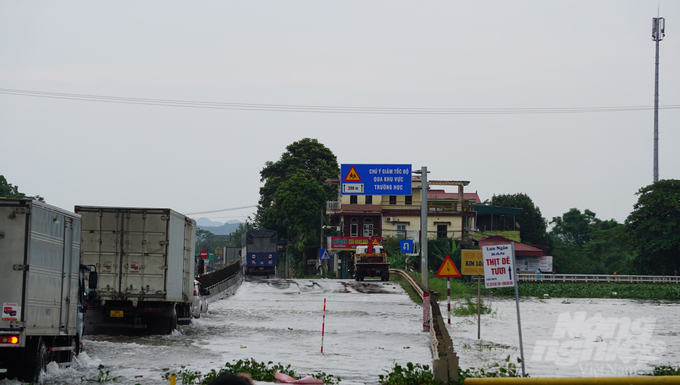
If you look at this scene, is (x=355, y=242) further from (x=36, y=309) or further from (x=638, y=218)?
(x=36, y=309)

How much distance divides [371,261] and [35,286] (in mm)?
38019

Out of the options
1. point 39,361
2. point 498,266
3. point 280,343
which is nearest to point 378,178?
point 280,343

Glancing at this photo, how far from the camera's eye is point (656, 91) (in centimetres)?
7256

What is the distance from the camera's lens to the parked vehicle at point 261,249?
213 ft

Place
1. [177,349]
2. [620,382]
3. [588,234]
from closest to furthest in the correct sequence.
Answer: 1. [620,382]
2. [177,349]
3. [588,234]

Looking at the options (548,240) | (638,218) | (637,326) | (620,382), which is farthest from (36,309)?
(548,240)

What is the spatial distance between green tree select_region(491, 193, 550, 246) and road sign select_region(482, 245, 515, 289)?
3104 inches

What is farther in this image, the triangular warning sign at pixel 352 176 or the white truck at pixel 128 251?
the triangular warning sign at pixel 352 176

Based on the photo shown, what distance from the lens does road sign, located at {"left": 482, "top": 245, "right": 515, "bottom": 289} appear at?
15438mm

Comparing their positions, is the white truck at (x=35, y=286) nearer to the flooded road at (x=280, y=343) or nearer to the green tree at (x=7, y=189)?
the flooded road at (x=280, y=343)

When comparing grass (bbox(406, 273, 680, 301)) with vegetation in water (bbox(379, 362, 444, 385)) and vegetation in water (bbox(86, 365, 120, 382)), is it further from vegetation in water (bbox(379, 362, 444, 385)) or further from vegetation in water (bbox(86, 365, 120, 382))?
vegetation in water (bbox(86, 365, 120, 382))

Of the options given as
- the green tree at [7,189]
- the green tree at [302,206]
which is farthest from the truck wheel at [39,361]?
the green tree at [302,206]

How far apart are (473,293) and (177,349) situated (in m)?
31.7

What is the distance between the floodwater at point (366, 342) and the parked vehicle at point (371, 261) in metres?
13.6
